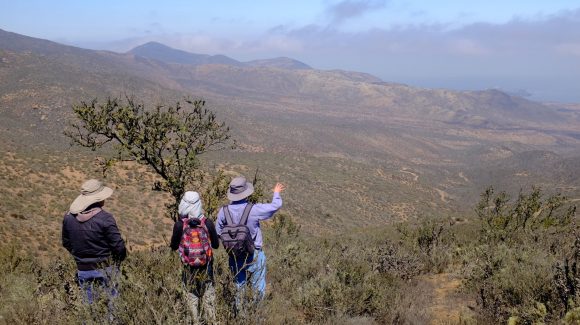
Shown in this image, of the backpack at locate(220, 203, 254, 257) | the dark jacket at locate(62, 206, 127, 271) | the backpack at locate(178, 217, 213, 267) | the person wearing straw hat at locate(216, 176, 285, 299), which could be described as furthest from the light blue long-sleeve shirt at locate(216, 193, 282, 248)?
the dark jacket at locate(62, 206, 127, 271)

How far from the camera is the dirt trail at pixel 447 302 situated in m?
5.19

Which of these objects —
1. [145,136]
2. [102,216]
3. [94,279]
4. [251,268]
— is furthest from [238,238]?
[145,136]

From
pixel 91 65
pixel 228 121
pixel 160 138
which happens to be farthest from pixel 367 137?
pixel 160 138

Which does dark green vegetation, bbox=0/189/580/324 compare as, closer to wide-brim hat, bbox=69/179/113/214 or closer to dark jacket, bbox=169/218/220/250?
dark jacket, bbox=169/218/220/250

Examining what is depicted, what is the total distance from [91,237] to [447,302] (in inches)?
197

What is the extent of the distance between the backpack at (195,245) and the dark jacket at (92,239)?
693 millimetres

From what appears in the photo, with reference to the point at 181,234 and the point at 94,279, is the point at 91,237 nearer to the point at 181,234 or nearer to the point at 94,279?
the point at 94,279

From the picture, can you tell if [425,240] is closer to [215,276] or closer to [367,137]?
[215,276]

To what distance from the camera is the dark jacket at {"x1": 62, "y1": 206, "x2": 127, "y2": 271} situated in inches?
177

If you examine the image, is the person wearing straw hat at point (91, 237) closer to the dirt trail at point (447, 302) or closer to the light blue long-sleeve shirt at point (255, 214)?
the light blue long-sleeve shirt at point (255, 214)

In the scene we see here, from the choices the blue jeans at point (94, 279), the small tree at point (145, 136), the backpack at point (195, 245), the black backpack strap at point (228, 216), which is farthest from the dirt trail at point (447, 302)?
the small tree at point (145, 136)

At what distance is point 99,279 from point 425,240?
967 centimetres

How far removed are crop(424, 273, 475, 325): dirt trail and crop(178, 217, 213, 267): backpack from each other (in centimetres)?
292

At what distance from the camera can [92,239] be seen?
4.50 m
